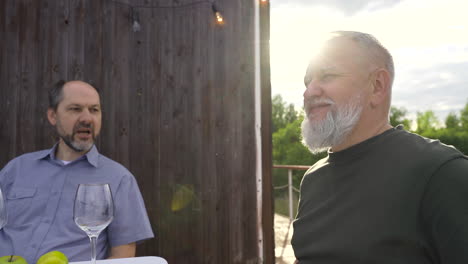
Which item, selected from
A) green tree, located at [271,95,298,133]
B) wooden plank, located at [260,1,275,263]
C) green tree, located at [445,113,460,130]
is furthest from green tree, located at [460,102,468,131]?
wooden plank, located at [260,1,275,263]

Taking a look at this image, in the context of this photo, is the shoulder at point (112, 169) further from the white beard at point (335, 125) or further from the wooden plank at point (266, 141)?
the wooden plank at point (266, 141)

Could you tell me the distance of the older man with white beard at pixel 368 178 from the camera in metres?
0.86

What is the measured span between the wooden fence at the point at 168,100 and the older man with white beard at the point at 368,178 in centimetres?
147

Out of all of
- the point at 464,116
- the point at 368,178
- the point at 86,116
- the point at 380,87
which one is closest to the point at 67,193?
the point at 86,116

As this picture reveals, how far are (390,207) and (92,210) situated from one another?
3.04ft

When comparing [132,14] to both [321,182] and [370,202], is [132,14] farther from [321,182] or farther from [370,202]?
[370,202]

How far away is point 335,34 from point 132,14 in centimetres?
194

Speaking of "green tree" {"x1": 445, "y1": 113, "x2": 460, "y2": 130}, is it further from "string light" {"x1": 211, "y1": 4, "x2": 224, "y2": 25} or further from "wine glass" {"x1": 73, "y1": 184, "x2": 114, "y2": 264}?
"wine glass" {"x1": 73, "y1": 184, "x2": 114, "y2": 264}

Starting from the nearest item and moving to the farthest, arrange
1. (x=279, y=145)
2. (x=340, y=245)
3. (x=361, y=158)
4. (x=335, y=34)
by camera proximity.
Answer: (x=340, y=245) → (x=361, y=158) → (x=335, y=34) → (x=279, y=145)

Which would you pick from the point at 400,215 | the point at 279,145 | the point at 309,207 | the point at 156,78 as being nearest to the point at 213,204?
the point at 156,78

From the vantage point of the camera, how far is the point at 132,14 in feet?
8.66

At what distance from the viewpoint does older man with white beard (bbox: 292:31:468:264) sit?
0.86 m

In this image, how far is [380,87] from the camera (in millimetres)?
1197

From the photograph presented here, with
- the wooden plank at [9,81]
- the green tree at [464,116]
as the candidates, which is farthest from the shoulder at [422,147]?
the green tree at [464,116]
